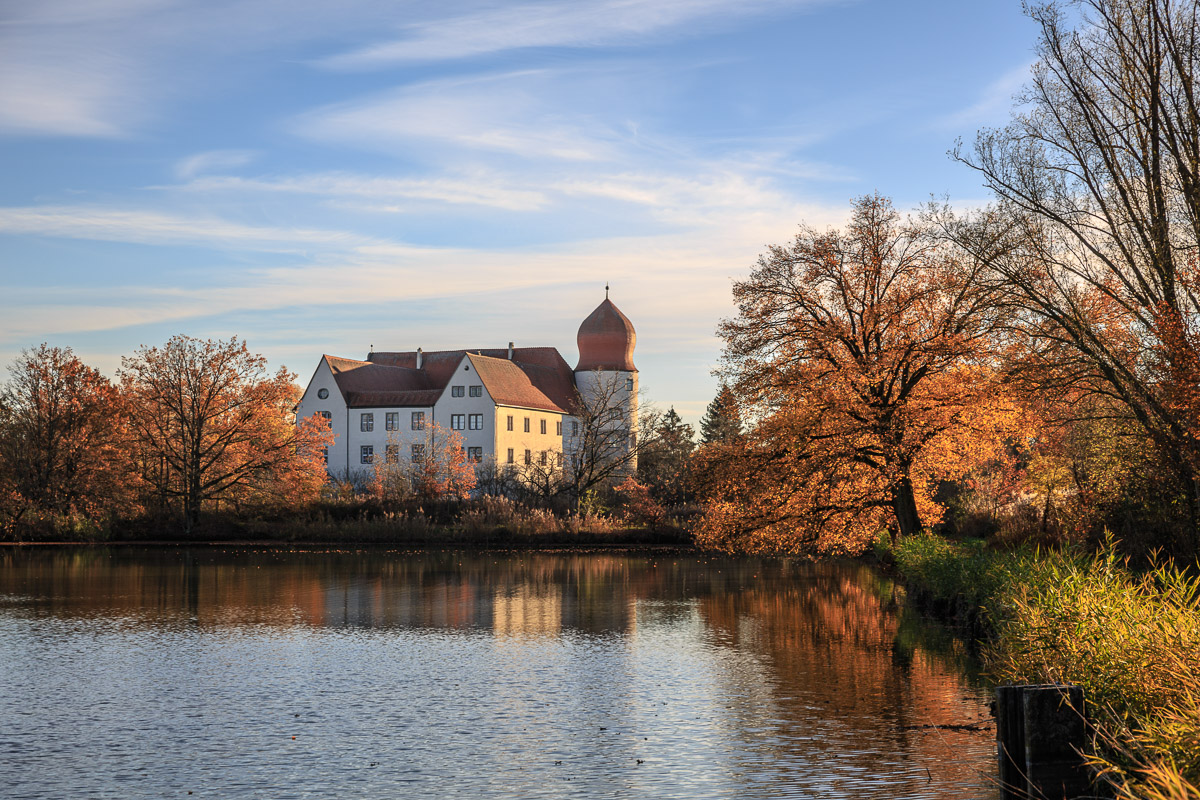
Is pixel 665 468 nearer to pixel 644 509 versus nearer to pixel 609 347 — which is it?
pixel 644 509

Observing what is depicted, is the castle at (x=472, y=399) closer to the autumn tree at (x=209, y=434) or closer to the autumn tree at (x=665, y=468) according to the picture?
the autumn tree at (x=665, y=468)

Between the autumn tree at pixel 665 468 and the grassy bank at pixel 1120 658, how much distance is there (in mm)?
31833

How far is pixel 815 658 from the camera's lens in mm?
16031

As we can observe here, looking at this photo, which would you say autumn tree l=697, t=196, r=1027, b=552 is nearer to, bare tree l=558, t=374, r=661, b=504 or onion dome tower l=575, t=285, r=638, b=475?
bare tree l=558, t=374, r=661, b=504

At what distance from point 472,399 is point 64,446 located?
30.0m

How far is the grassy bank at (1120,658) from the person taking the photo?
21.6 feet

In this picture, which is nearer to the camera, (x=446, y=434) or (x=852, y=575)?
(x=852, y=575)

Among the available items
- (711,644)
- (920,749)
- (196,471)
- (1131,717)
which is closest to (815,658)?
(711,644)

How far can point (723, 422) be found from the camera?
90.4 m

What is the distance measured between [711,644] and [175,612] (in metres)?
10.7

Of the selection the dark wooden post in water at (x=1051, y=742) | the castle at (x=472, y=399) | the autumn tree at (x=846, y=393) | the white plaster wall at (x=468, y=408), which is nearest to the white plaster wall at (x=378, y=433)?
the castle at (x=472, y=399)

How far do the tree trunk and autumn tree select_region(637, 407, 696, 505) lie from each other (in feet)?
49.3

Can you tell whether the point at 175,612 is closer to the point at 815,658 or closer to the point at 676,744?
the point at 815,658

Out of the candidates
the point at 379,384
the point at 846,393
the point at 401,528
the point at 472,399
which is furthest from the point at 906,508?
the point at 379,384
